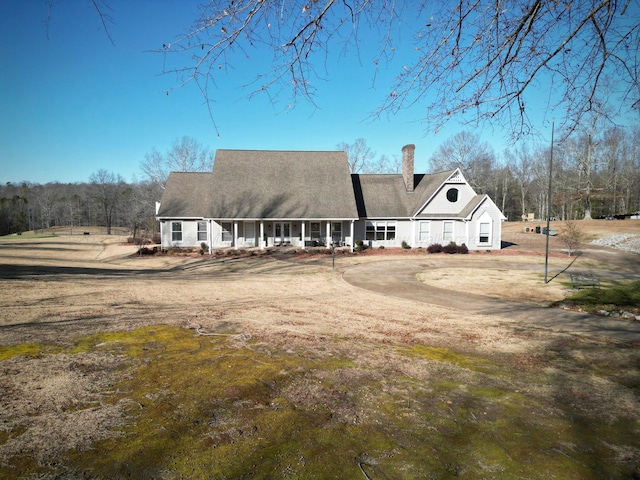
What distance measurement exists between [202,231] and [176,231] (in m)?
2.24

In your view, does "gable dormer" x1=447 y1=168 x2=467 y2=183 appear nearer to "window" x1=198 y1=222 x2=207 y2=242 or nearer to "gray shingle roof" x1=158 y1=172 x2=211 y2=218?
"gray shingle roof" x1=158 y1=172 x2=211 y2=218

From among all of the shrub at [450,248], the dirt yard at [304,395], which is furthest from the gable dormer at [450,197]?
the dirt yard at [304,395]

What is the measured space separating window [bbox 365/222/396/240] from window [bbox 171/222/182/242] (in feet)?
53.4

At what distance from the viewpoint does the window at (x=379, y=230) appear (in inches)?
1244

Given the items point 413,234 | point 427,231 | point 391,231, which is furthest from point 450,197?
point 391,231

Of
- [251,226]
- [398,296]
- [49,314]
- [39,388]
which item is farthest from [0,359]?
[251,226]

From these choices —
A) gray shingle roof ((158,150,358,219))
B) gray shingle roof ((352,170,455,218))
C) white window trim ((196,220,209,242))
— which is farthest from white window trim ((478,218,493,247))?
white window trim ((196,220,209,242))

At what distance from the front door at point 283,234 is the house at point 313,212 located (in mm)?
87

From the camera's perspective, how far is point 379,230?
31688 mm

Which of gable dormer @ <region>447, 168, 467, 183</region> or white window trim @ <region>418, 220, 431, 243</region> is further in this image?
white window trim @ <region>418, 220, 431, 243</region>

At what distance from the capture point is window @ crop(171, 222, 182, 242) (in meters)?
30.8

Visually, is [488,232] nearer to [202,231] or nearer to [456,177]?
[456,177]

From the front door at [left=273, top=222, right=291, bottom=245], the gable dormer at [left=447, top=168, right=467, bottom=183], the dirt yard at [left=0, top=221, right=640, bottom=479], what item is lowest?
the dirt yard at [left=0, top=221, right=640, bottom=479]

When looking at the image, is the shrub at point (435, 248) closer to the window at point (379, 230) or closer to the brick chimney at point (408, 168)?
the window at point (379, 230)
